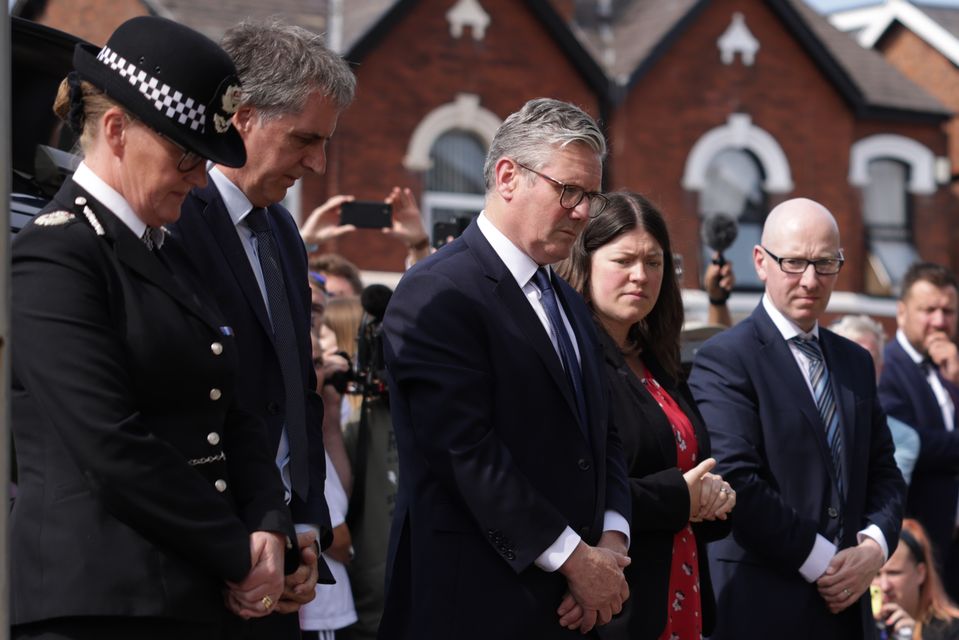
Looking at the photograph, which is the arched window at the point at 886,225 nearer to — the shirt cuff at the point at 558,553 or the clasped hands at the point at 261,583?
the shirt cuff at the point at 558,553

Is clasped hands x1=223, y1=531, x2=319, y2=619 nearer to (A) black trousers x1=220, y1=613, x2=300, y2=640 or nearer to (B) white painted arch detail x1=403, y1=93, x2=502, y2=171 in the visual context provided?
(A) black trousers x1=220, y1=613, x2=300, y2=640

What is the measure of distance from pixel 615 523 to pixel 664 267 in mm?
1199

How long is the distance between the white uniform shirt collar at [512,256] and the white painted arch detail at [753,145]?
1645 cm

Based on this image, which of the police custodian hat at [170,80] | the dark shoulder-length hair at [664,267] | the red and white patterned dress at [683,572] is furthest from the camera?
the dark shoulder-length hair at [664,267]

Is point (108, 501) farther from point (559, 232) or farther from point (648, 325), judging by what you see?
point (648, 325)

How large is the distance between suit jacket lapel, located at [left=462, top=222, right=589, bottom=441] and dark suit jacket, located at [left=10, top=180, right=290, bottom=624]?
0.93m

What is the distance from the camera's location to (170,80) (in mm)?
2857

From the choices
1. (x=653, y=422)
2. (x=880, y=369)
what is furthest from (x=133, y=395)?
(x=880, y=369)

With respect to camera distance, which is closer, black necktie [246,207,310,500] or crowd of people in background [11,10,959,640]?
crowd of people in background [11,10,959,640]

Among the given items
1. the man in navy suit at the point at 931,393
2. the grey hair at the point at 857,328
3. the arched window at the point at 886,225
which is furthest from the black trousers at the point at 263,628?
the arched window at the point at 886,225

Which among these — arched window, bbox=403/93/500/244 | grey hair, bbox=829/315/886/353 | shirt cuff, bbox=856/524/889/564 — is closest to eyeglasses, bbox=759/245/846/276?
shirt cuff, bbox=856/524/889/564

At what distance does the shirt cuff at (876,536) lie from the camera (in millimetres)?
4699

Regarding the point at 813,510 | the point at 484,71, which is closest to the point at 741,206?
the point at 484,71

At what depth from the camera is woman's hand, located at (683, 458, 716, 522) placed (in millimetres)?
4059
